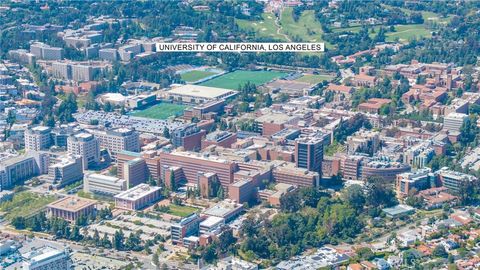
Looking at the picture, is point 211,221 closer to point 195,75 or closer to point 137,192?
point 137,192

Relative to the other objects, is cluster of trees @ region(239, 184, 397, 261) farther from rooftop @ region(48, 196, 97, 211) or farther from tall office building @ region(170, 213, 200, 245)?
rooftop @ region(48, 196, 97, 211)

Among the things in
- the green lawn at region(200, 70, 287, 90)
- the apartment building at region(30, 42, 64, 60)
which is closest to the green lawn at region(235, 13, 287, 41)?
the green lawn at region(200, 70, 287, 90)

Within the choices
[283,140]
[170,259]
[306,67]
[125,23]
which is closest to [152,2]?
[125,23]

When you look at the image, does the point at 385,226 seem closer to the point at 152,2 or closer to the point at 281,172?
the point at 281,172

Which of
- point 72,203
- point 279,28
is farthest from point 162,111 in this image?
point 279,28

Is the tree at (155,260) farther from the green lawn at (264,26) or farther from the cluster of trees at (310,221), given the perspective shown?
the green lawn at (264,26)

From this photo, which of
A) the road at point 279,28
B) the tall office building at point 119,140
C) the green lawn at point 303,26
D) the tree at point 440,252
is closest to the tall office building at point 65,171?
the tall office building at point 119,140

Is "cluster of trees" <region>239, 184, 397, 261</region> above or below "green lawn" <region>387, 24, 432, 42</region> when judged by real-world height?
below
